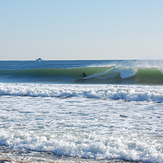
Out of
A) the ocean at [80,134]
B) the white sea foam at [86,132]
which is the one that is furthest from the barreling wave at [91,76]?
the white sea foam at [86,132]

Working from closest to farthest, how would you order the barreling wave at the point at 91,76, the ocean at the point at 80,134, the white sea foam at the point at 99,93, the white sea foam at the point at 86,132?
1. the ocean at the point at 80,134
2. the white sea foam at the point at 86,132
3. the white sea foam at the point at 99,93
4. the barreling wave at the point at 91,76

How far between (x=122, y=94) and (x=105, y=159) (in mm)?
8103

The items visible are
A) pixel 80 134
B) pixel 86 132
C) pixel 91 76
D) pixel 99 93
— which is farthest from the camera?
pixel 91 76

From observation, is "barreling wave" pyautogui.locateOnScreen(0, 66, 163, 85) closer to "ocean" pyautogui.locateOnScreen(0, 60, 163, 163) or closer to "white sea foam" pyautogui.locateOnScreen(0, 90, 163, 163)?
"ocean" pyautogui.locateOnScreen(0, 60, 163, 163)

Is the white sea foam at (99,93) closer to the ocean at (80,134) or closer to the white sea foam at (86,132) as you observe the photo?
the ocean at (80,134)

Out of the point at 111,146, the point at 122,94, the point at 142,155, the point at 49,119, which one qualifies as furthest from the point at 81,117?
the point at 122,94

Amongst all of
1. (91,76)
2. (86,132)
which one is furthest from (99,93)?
(91,76)

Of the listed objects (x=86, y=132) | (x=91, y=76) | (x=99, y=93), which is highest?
(x=91, y=76)

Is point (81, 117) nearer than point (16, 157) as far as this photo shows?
No

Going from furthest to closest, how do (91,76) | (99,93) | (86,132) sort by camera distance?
(91,76) < (99,93) < (86,132)

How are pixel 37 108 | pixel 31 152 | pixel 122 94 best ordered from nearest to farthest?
pixel 31 152 → pixel 37 108 → pixel 122 94

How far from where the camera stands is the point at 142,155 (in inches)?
177

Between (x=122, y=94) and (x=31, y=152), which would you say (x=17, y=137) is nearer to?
(x=31, y=152)

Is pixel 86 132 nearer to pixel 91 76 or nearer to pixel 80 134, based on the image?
pixel 80 134
